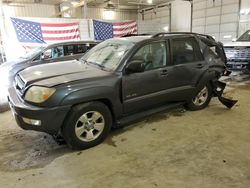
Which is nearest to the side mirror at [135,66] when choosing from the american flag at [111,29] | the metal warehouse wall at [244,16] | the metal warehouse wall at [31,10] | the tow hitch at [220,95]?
the tow hitch at [220,95]

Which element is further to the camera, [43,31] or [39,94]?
[43,31]

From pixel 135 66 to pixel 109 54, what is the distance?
25.9 inches

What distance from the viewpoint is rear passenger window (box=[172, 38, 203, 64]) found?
3.99 m

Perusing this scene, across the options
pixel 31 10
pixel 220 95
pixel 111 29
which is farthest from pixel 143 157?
pixel 31 10

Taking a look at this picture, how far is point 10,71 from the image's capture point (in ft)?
20.3

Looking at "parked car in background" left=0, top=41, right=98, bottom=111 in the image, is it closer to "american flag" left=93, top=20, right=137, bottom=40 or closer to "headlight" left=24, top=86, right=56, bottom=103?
"headlight" left=24, top=86, right=56, bottom=103

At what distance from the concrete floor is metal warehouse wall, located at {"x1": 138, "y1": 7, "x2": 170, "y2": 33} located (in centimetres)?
1046

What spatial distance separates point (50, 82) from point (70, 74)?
356 millimetres

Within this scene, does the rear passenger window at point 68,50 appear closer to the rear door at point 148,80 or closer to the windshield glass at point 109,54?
the windshield glass at point 109,54

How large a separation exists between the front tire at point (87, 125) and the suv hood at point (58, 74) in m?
0.40

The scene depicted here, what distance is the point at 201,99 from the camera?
4680 mm

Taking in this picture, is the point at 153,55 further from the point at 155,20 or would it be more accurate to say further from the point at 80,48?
the point at 155,20

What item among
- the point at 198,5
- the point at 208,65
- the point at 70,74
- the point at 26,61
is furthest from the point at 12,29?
the point at 198,5

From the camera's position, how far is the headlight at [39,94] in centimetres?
276
